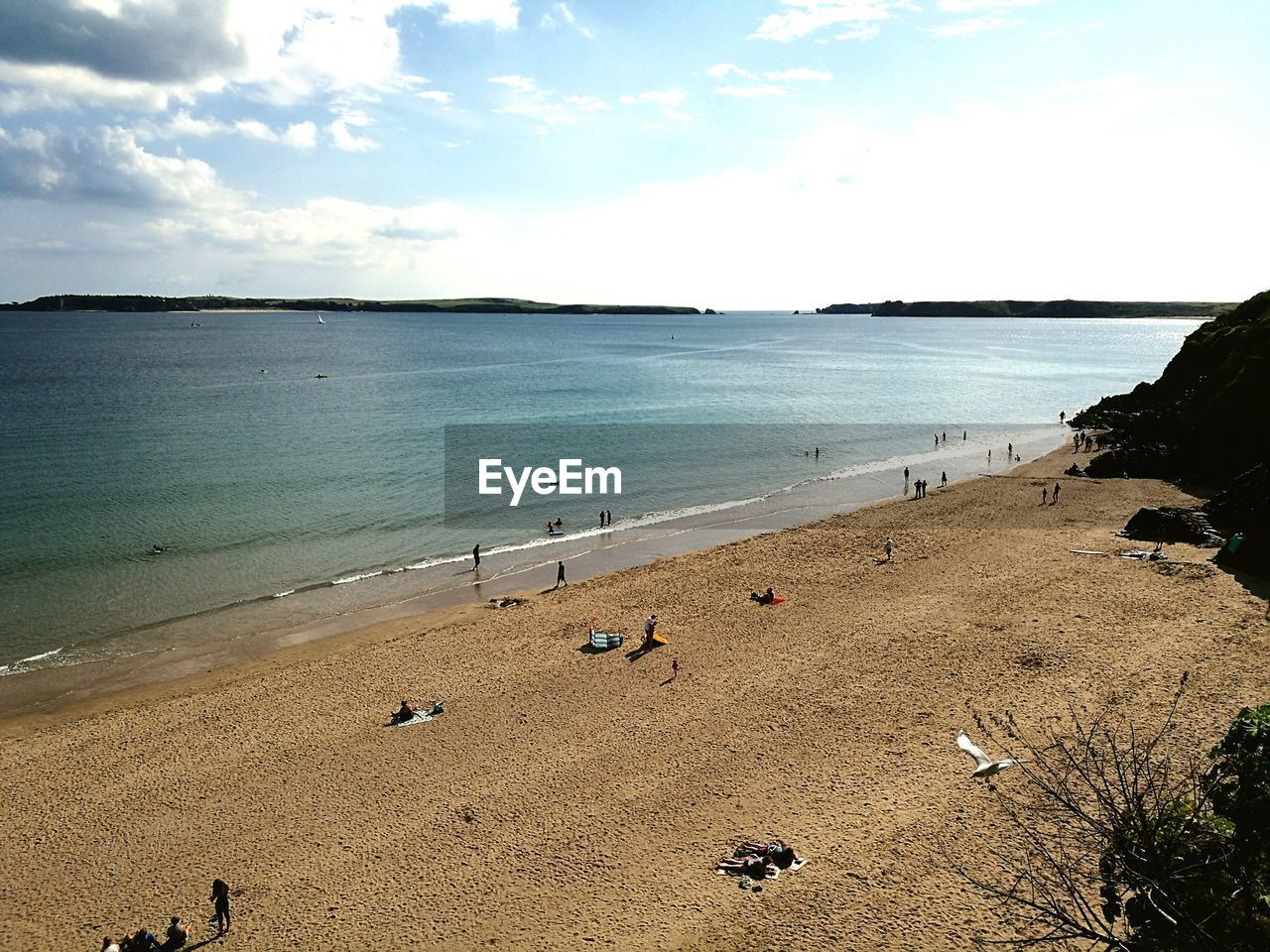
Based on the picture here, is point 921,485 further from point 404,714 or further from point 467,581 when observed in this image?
point 404,714

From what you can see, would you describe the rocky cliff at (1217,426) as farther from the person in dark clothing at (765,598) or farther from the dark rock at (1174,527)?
the person in dark clothing at (765,598)

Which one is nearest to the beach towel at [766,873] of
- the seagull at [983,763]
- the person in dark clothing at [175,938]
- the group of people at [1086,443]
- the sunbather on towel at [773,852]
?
the sunbather on towel at [773,852]

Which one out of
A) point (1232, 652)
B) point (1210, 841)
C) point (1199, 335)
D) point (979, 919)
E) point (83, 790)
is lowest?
point (83, 790)

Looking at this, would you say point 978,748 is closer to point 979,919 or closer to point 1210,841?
point 979,919

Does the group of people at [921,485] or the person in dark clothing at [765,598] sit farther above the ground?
the group of people at [921,485]

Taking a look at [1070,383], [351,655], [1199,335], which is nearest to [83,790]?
[351,655]

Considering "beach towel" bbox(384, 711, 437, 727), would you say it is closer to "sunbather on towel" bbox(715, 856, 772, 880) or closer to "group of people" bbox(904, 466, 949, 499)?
"sunbather on towel" bbox(715, 856, 772, 880)
